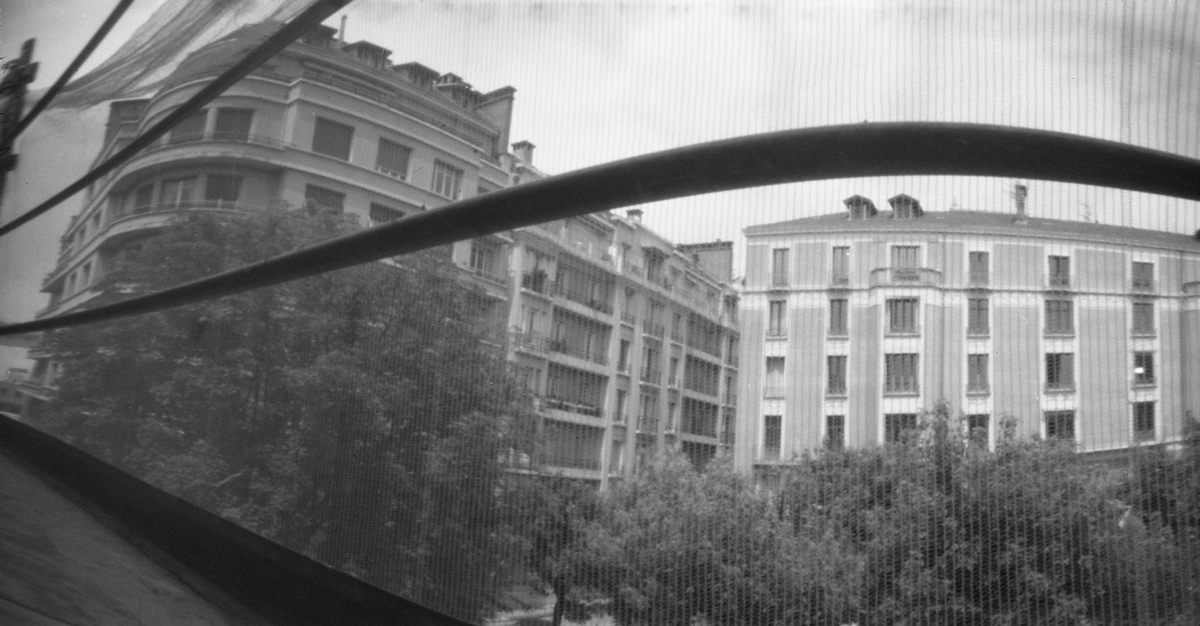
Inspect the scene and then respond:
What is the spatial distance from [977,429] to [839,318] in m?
0.16

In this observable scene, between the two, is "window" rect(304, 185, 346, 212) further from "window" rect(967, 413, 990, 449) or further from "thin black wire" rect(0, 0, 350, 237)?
"window" rect(967, 413, 990, 449)

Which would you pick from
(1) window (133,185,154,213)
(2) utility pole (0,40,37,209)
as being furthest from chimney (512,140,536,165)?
(2) utility pole (0,40,37,209)

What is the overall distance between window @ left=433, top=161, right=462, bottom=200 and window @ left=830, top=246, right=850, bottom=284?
1.56ft

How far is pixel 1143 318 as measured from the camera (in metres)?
0.80

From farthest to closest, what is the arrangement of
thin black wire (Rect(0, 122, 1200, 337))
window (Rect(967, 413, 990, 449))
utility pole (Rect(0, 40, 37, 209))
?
utility pole (Rect(0, 40, 37, 209)), window (Rect(967, 413, 990, 449)), thin black wire (Rect(0, 122, 1200, 337))

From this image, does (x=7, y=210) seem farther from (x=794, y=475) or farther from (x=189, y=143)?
(x=794, y=475)

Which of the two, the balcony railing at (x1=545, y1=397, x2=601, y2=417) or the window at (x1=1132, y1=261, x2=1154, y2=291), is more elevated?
the window at (x1=1132, y1=261, x2=1154, y2=291)

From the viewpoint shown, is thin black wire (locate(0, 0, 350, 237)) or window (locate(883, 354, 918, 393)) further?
thin black wire (locate(0, 0, 350, 237))

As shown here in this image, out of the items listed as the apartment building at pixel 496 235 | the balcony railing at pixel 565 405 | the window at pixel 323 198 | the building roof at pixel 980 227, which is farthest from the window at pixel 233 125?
the building roof at pixel 980 227

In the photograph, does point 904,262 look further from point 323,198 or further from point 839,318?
point 323,198

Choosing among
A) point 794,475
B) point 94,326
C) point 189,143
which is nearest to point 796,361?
point 794,475

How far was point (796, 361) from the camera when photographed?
790mm

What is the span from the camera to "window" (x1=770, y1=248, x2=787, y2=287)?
2.67 feet

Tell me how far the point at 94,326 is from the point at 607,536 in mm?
1379
